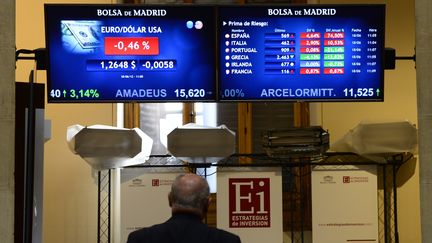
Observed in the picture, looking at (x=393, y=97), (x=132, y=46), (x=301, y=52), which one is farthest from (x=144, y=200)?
(x=393, y=97)

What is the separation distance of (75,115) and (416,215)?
10.5 feet

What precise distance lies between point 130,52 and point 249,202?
170 centimetres

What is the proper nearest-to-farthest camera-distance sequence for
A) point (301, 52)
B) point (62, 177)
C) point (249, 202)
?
1. point (301, 52)
2. point (249, 202)
3. point (62, 177)

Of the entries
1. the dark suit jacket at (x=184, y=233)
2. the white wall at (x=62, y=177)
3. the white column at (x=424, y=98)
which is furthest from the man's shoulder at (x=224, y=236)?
the white wall at (x=62, y=177)

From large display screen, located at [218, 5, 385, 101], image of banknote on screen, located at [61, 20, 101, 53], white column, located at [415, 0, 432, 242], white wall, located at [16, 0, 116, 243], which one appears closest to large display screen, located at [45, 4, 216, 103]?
image of banknote on screen, located at [61, 20, 101, 53]

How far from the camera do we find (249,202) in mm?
5176

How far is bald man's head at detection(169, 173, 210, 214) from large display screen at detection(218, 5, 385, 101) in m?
1.59

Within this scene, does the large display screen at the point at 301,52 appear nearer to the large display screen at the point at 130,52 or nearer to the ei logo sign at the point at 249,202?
the large display screen at the point at 130,52

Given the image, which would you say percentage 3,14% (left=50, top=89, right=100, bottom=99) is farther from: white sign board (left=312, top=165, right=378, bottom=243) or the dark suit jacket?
white sign board (left=312, top=165, right=378, bottom=243)

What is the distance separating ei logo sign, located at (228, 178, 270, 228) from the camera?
5.16m

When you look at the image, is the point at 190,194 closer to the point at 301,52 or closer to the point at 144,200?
the point at 301,52

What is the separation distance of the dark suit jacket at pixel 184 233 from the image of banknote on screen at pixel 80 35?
1.87 m

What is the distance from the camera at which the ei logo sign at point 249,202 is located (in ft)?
16.9
